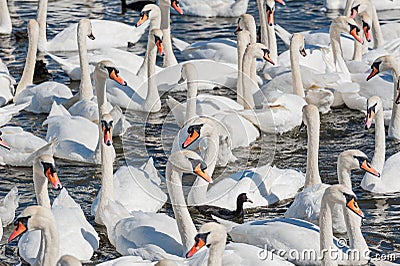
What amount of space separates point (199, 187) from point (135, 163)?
200 centimetres

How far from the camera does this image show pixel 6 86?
16.1 m

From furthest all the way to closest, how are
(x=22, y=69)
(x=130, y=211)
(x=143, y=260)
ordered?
1. (x=22, y=69)
2. (x=130, y=211)
3. (x=143, y=260)

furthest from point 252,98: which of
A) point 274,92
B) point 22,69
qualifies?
point 22,69

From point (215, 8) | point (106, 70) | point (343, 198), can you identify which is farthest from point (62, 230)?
point (215, 8)

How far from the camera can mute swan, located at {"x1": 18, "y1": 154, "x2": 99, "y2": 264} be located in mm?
10383

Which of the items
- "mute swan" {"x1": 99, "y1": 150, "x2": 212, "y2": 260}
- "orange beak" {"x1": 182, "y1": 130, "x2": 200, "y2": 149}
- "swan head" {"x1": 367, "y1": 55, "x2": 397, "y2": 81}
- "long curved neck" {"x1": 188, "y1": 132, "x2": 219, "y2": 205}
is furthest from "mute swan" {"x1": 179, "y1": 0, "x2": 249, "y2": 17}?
"mute swan" {"x1": 99, "y1": 150, "x2": 212, "y2": 260}

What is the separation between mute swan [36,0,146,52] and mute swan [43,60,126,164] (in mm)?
4922

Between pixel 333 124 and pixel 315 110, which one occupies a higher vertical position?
pixel 315 110

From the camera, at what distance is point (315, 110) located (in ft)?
40.2

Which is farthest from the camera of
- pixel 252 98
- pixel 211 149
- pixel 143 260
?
pixel 252 98

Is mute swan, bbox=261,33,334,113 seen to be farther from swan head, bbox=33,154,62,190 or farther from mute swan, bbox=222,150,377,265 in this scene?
swan head, bbox=33,154,62,190

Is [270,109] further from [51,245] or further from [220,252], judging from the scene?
[51,245]

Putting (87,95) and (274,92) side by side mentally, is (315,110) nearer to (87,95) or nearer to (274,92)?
(274,92)

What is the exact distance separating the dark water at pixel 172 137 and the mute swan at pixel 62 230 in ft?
0.81
